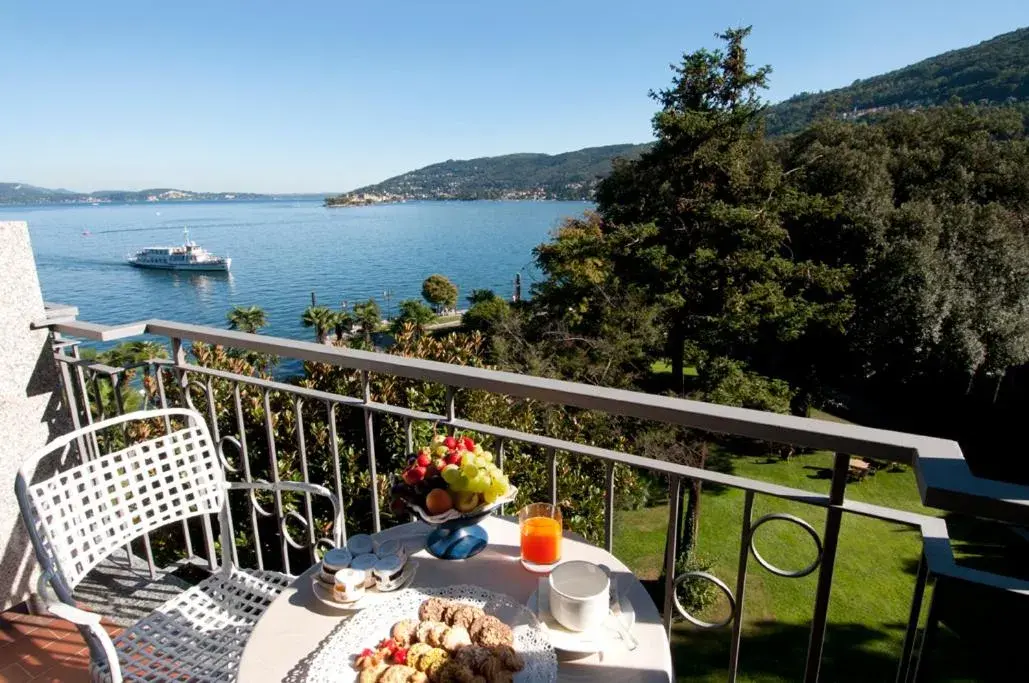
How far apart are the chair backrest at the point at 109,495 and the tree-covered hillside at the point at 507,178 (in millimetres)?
82262

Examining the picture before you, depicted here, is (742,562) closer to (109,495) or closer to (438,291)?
(109,495)

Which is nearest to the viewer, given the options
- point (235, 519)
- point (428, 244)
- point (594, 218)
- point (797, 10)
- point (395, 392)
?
point (235, 519)

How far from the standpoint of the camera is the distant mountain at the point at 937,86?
34.9 metres

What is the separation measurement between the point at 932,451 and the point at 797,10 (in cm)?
2939

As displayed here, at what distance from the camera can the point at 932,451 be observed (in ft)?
3.40

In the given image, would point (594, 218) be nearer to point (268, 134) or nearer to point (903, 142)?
point (903, 142)

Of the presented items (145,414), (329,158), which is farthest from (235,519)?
(329,158)

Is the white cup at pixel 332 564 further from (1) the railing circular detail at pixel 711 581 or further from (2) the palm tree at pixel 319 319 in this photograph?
(2) the palm tree at pixel 319 319

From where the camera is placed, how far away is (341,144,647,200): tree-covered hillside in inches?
3698

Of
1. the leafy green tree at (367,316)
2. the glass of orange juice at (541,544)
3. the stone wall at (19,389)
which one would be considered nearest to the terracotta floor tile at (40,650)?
the stone wall at (19,389)

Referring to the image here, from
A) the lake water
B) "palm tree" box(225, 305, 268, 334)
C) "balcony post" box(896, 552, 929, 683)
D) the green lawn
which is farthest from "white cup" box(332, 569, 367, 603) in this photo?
"palm tree" box(225, 305, 268, 334)

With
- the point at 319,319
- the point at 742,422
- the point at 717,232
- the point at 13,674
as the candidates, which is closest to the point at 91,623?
the point at 13,674

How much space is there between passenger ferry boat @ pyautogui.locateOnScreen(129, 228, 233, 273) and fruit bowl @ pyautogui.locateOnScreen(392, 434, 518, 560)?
7209cm

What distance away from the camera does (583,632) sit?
44.1 inches
